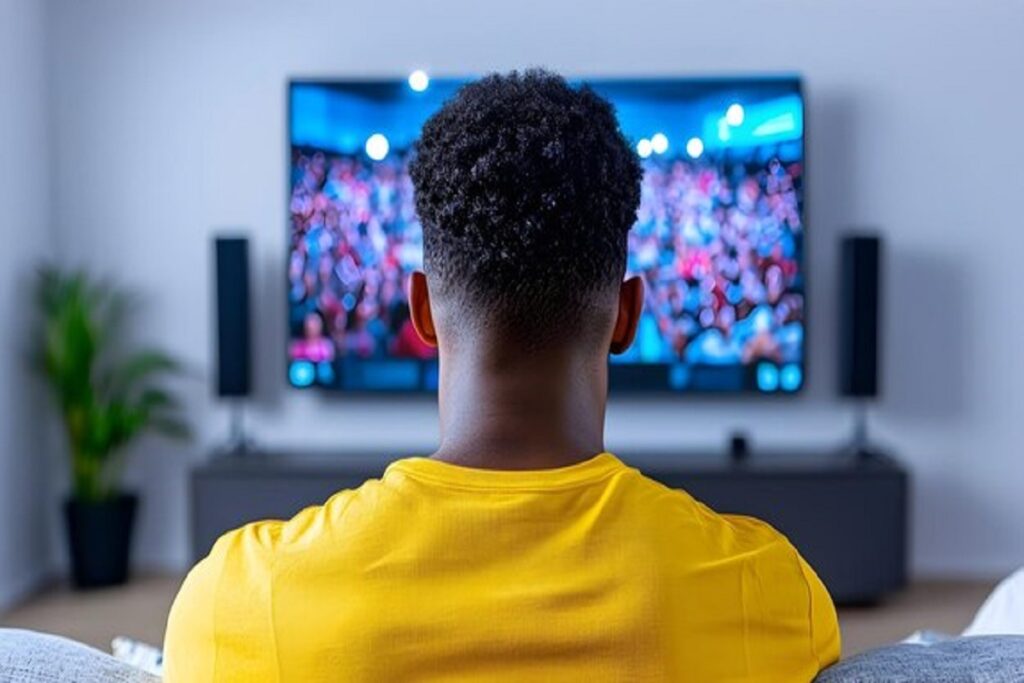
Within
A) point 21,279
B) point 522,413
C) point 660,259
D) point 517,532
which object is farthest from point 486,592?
point 21,279

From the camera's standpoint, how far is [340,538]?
3.33 feet

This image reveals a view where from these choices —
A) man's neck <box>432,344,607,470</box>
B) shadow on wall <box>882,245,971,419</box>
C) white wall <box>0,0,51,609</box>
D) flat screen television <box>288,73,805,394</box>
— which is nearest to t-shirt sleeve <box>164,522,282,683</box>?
man's neck <box>432,344,607,470</box>

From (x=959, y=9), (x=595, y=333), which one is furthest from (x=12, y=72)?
(x=595, y=333)

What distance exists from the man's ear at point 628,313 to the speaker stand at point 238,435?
3.93 m

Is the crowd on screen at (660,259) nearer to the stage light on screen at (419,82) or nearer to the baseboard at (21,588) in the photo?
the stage light on screen at (419,82)

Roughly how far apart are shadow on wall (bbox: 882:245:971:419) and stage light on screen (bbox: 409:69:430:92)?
1847 millimetres

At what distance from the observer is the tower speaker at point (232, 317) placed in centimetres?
493

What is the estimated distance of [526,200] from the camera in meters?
1.07

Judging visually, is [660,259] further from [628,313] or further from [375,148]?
[628,313]

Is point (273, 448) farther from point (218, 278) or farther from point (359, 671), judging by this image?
point (359, 671)

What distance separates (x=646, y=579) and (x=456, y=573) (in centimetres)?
14

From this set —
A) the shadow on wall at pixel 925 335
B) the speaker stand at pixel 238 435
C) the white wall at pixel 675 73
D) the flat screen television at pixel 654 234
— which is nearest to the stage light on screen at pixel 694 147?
the flat screen television at pixel 654 234

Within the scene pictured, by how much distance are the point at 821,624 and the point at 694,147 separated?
399 cm

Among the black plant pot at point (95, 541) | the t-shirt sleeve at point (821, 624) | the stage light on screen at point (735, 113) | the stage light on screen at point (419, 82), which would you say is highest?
the stage light on screen at point (419, 82)
